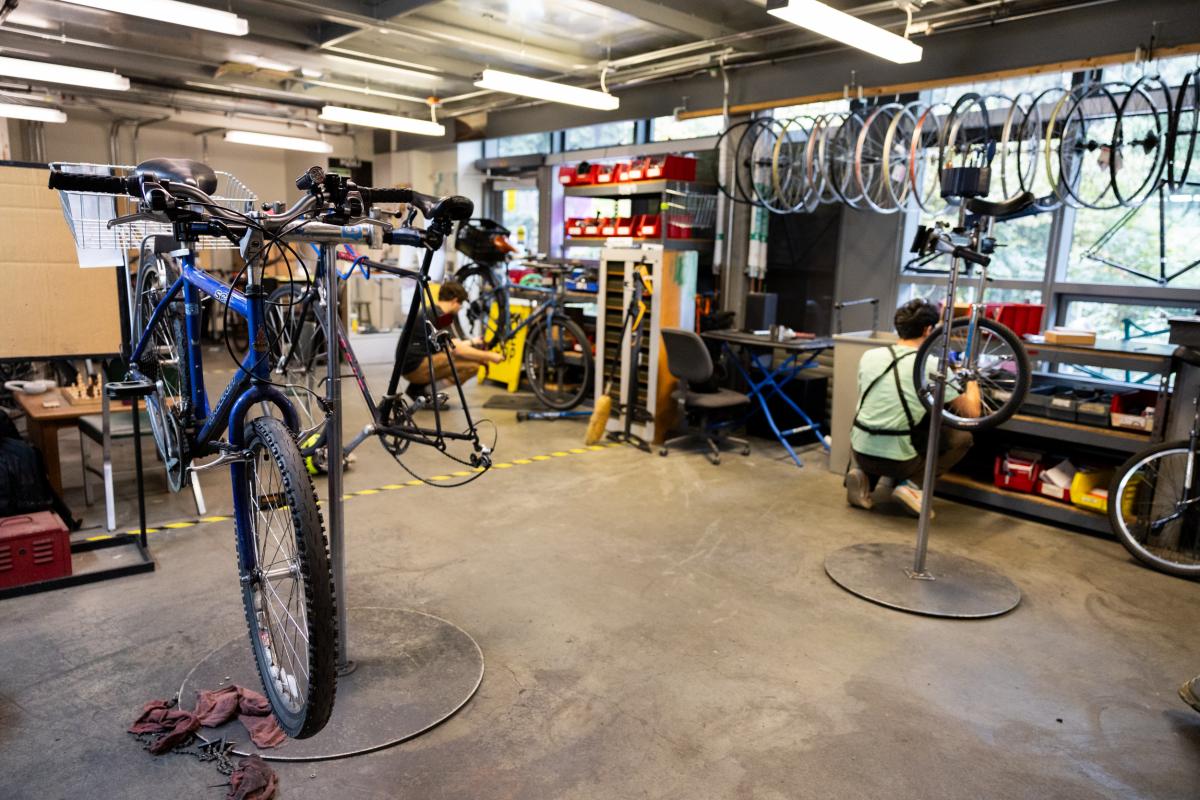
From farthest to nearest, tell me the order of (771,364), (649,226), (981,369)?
(649,226), (771,364), (981,369)

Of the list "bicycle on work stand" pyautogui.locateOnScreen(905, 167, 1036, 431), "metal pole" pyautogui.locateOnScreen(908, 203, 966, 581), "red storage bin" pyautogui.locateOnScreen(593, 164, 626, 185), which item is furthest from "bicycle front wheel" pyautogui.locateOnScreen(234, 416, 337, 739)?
"red storage bin" pyautogui.locateOnScreen(593, 164, 626, 185)

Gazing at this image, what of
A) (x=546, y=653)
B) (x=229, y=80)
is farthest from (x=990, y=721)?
(x=229, y=80)

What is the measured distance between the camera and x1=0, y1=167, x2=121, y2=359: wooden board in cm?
340

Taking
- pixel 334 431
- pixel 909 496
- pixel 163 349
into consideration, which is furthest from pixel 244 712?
pixel 909 496

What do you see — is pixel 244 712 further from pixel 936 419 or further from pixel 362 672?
pixel 936 419

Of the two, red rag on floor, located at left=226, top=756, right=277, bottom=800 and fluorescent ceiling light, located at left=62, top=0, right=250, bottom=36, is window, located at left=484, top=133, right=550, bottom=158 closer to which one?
fluorescent ceiling light, located at left=62, top=0, right=250, bottom=36

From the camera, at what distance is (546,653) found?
290 centimetres

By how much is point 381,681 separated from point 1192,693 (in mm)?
2629

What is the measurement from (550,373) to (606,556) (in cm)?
400

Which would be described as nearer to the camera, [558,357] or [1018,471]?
[1018,471]

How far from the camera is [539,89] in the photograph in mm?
6305

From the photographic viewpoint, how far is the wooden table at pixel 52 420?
4.02 meters

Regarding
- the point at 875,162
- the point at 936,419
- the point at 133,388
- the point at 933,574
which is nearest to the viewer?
the point at 133,388

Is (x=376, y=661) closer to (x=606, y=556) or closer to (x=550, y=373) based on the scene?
(x=606, y=556)
